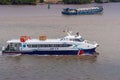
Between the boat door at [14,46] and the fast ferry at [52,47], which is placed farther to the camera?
the boat door at [14,46]

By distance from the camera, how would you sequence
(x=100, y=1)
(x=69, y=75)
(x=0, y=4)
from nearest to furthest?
1. (x=69, y=75)
2. (x=0, y=4)
3. (x=100, y=1)

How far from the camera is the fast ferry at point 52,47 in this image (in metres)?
56.3

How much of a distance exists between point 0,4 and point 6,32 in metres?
81.8

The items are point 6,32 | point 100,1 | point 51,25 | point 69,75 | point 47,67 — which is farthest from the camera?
point 100,1

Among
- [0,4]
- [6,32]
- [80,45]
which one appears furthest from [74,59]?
[0,4]

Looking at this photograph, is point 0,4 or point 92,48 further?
point 0,4

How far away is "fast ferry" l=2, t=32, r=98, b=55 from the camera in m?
56.3

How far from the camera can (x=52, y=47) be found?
56.4 metres

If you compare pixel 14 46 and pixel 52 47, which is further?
pixel 14 46

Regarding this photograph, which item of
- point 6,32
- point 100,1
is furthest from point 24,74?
point 100,1

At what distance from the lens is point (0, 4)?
15675 centimetres

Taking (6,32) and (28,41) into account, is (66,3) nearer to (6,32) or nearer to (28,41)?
(6,32)

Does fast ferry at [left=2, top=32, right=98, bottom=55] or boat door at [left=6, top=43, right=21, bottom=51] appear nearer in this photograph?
fast ferry at [left=2, top=32, right=98, bottom=55]

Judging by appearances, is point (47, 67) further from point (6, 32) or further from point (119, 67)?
point (6, 32)
